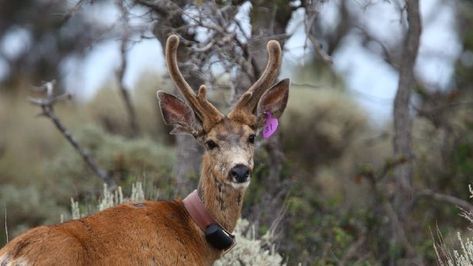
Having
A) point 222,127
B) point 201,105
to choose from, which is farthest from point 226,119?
point 201,105

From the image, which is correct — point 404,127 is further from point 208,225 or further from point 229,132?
point 208,225

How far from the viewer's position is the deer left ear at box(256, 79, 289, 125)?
7.86 meters

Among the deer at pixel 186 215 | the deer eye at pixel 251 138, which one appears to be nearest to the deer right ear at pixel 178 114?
the deer at pixel 186 215

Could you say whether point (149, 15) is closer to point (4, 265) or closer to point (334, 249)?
point (334, 249)

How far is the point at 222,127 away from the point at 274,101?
22.5 inches

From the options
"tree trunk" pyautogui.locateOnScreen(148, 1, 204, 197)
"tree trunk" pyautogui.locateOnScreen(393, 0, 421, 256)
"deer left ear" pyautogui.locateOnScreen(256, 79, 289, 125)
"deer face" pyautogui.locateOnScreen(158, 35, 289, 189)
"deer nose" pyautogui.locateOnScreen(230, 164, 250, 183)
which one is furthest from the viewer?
"tree trunk" pyautogui.locateOnScreen(393, 0, 421, 256)

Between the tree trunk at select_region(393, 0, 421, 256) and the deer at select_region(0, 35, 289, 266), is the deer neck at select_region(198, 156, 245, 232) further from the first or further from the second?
the tree trunk at select_region(393, 0, 421, 256)

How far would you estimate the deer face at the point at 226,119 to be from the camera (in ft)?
24.3

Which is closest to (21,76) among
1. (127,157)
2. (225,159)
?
(127,157)

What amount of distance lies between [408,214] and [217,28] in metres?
3.66

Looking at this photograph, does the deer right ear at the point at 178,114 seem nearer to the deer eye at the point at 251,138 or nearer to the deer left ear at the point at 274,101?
the deer eye at the point at 251,138

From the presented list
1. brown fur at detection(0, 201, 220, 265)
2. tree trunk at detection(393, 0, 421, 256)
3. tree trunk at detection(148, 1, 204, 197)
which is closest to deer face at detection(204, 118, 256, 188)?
brown fur at detection(0, 201, 220, 265)

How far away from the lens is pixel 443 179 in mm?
13695

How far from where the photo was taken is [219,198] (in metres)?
7.51
